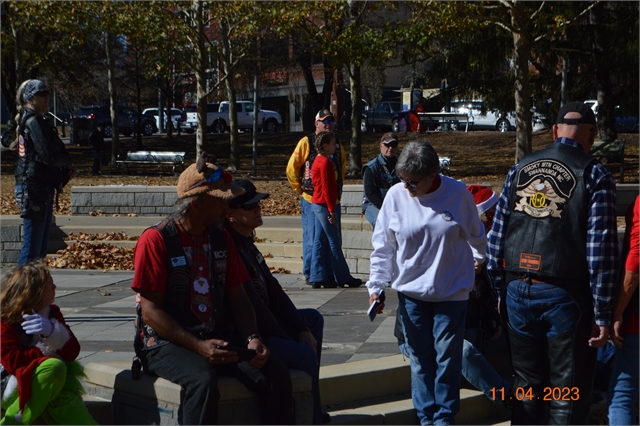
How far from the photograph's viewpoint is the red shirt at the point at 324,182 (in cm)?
912

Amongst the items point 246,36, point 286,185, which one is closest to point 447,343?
point 286,185

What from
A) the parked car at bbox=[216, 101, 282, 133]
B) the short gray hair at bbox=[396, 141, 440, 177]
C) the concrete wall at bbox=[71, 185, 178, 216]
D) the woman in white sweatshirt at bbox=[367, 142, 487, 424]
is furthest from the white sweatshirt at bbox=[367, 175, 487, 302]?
the parked car at bbox=[216, 101, 282, 133]

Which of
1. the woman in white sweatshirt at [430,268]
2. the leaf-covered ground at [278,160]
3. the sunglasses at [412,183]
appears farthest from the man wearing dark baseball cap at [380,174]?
the leaf-covered ground at [278,160]

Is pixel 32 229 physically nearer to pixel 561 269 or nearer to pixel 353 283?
pixel 353 283

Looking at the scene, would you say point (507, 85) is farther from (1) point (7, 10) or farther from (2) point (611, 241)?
(2) point (611, 241)

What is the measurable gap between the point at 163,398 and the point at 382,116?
127ft

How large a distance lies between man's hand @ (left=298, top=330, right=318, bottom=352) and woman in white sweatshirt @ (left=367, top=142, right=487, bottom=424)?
420 millimetres

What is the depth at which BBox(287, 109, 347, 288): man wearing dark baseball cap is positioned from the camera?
934cm

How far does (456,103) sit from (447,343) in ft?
116

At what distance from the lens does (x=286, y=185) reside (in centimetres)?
2180

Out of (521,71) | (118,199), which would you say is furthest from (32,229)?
(521,71)

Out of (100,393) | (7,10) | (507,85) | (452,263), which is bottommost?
(100,393)

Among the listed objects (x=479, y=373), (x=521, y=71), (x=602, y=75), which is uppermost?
(x=602, y=75)

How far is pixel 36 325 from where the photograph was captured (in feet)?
13.4
